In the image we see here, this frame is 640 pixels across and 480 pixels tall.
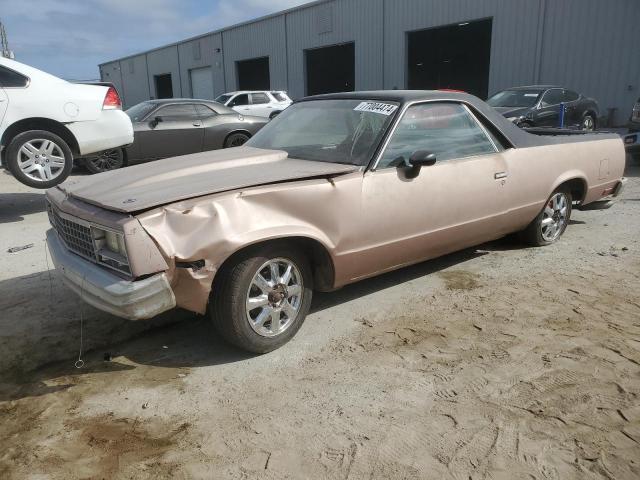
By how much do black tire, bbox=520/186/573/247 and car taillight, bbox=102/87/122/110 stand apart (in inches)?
220

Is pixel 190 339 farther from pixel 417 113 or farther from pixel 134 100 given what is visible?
pixel 134 100

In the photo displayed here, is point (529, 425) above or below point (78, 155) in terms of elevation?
below

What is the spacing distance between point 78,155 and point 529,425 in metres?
6.56

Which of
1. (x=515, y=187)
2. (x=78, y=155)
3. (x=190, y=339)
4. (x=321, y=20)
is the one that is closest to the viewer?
(x=190, y=339)

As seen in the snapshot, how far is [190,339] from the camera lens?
347cm

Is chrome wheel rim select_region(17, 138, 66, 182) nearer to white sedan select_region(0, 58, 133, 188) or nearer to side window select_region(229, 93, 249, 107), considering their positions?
white sedan select_region(0, 58, 133, 188)

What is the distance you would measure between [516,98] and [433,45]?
14993 mm

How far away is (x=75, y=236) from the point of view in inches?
124

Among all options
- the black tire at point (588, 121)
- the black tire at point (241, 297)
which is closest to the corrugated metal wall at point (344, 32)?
the black tire at point (588, 121)

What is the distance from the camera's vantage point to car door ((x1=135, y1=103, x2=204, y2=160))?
381 inches

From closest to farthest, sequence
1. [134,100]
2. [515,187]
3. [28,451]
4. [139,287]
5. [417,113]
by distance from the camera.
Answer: [28,451] → [139,287] → [417,113] → [515,187] → [134,100]

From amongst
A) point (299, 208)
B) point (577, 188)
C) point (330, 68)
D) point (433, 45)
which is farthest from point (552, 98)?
point (330, 68)

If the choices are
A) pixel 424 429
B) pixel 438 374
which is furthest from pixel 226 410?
pixel 438 374

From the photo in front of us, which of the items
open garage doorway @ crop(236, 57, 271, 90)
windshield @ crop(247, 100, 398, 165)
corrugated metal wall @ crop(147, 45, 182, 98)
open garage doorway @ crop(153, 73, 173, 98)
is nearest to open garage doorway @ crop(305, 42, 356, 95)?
open garage doorway @ crop(236, 57, 271, 90)
